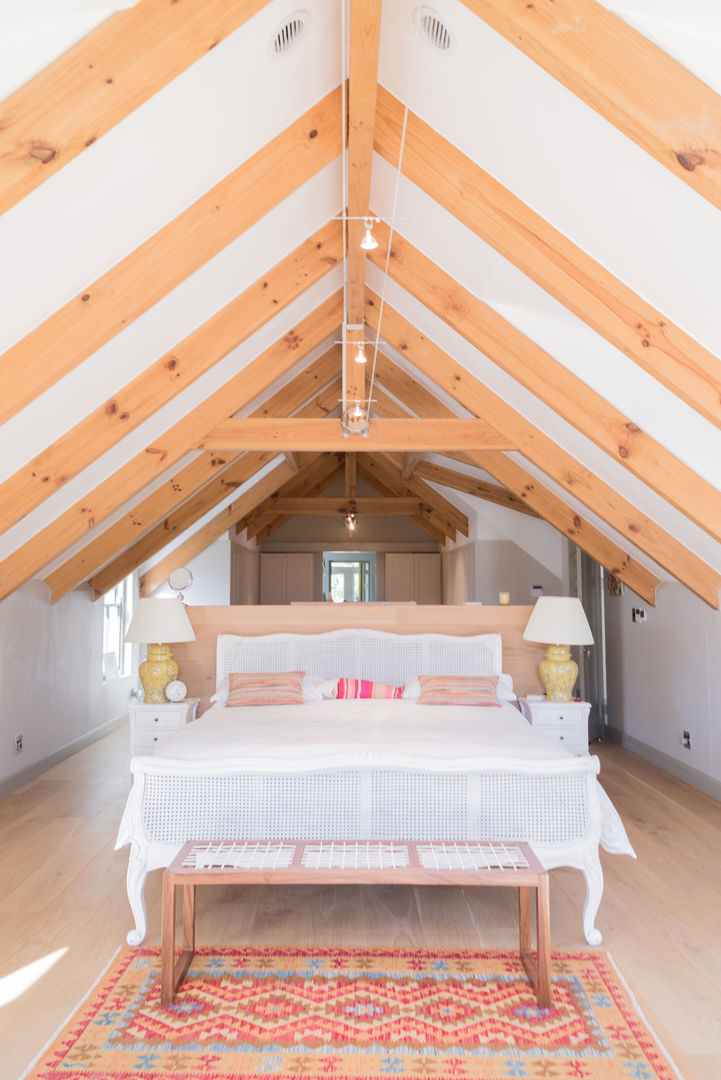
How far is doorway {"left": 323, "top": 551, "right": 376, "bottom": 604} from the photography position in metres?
11.1

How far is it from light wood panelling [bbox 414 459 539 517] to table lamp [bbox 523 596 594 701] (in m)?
2.52

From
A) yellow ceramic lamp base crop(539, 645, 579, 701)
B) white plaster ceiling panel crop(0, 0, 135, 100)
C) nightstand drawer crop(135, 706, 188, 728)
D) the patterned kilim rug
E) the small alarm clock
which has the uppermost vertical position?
white plaster ceiling panel crop(0, 0, 135, 100)

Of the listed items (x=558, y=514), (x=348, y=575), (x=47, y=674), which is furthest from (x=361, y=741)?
(x=348, y=575)

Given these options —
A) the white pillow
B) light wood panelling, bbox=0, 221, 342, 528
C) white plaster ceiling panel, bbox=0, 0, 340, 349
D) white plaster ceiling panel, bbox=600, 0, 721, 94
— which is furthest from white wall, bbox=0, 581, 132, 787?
white plaster ceiling panel, bbox=600, 0, 721, 94

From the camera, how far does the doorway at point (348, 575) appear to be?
1112cm

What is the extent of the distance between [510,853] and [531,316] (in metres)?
2.25

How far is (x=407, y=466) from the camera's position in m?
7.70

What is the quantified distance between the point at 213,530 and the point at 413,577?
381 cm

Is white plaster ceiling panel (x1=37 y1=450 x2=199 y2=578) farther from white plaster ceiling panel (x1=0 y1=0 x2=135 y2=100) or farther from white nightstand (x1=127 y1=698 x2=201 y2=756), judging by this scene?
white plaster ceiling panel (x1=0 y1=0 x2=135 y2=100)

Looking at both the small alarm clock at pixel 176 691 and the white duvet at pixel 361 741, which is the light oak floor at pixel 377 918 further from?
the small alarm clock at pixel 176 691

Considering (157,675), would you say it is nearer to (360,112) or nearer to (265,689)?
(265,689)

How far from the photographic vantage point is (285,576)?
10820 mm

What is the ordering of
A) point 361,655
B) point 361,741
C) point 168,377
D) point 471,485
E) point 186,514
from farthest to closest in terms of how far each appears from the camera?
point 471,485 < point 186,514 < point 361,655 < point 168,377 < point 361,741

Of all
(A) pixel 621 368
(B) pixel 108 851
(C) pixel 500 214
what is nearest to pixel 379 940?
(B) pixel 108 851
